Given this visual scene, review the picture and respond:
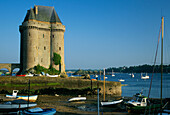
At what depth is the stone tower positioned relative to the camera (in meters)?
59.0

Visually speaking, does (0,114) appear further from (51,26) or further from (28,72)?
(51,26)

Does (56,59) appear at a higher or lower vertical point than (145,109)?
higher

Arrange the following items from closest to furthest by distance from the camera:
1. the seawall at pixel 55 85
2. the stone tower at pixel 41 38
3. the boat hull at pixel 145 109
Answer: the boat hull at pixel 145 109 → the seawall at pixel 55 85 → the stone tower at pixel 41 38

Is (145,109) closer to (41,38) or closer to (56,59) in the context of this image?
(56,59)

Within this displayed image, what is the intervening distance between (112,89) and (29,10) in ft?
115

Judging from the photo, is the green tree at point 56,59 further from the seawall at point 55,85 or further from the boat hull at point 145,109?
the boat hull at point 145,109

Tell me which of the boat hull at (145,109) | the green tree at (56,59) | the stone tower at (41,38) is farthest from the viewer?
the green tree at (56,59)

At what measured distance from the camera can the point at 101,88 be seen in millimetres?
45125

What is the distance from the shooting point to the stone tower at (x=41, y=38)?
194 feet

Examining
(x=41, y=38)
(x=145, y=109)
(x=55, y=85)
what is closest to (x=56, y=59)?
(x=41, y=38)

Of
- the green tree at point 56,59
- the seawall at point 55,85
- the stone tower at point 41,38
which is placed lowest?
the seawall at point 55,85

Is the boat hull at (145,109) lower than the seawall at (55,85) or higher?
lower

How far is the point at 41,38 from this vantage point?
202 ft

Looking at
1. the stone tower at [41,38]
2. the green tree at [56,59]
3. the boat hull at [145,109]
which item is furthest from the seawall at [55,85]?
the boat hull at [145,109]
